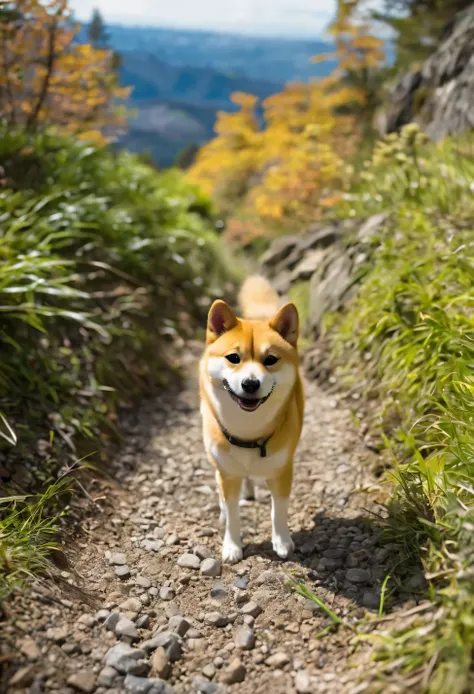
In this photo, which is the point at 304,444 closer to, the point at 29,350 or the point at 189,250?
the point at 29,350

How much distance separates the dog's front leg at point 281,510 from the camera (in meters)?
2.74

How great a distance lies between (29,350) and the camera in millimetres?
3771

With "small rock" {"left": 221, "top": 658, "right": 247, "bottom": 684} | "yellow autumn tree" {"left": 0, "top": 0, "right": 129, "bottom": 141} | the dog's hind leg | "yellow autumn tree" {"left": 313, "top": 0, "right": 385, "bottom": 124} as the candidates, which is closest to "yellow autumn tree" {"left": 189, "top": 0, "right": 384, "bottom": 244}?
"yellow autumn tree" {"left": 313, "top": 0, "right": 385, "bottom": 124}

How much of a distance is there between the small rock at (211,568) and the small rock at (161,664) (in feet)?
1.79

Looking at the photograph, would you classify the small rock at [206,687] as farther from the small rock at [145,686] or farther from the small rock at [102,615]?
the small rock at [102,615]

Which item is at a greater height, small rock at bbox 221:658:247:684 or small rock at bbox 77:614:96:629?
small rock at bbox 221:658:247:684

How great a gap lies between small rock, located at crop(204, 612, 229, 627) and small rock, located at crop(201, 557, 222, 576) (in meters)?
0.28

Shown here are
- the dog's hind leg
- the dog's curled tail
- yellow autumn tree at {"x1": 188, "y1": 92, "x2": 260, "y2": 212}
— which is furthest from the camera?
yellow autumn tree at {"x1": 188, "y1": 92, "x2": 260, "y2": 212}

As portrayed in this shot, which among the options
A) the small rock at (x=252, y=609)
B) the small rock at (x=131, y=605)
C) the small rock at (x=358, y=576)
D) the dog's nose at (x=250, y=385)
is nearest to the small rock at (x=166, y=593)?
the small rock at (x=131, y=605)

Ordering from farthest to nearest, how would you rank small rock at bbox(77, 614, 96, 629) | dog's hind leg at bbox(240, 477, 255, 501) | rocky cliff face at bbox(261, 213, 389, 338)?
rocky cliff face at bbox(261, 213, 389, 338) → dog's hind leg at bbox(240, 477, 255, 501) → small rock at bbox(77, 614, 96, 629)

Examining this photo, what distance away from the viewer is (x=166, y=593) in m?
2.59

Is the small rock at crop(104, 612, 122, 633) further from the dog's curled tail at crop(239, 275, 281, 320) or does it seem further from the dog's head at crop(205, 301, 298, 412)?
the dog's curled tail at crop(239, 275, 281, 320)

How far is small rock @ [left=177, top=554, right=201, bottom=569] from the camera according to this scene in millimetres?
2773

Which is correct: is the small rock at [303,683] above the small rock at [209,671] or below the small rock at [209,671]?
above
